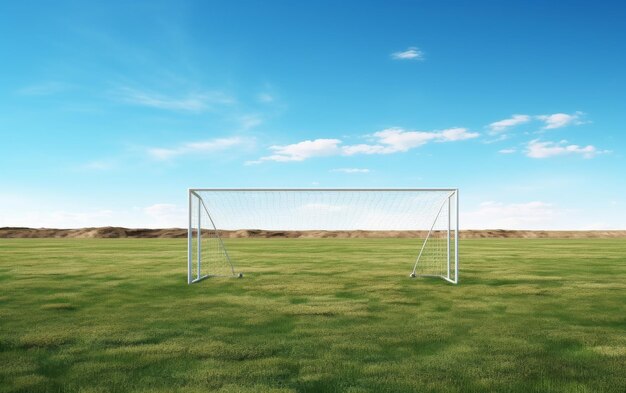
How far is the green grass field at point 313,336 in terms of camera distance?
204 inches

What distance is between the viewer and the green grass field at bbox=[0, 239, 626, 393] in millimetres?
5176

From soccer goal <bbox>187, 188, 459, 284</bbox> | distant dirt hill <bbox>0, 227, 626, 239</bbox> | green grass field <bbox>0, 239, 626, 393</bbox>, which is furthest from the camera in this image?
distant dirt hill <bbox>0, 227, 626, 239</bbox>

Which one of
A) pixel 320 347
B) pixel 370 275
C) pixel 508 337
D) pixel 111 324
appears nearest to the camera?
pixel 320 347

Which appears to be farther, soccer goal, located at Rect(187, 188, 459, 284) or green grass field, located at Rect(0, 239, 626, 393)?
soccer goal, located at Rect(187, 188, 459, 284)

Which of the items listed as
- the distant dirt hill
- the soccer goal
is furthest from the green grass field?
the distant dirt hill

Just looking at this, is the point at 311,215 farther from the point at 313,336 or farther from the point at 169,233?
the point at 169,233

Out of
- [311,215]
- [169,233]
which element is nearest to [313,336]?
[311,215]

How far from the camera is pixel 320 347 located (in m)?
6.47

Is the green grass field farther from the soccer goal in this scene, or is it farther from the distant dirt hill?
the distant dirt hill

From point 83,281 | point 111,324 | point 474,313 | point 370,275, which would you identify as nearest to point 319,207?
point 370,275

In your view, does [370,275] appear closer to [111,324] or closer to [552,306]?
[552,306]

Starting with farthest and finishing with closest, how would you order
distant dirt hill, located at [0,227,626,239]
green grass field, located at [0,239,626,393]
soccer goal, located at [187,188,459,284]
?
1. distant dirt hill, located at [0,227,626,239]
2. soccer goal, located at [187,188,459,284]
3. green grass field, located at [0,239,626,393]

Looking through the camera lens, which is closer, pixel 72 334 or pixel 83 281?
pixel 72 334

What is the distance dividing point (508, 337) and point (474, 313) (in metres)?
1.86
